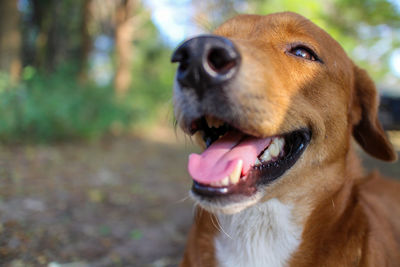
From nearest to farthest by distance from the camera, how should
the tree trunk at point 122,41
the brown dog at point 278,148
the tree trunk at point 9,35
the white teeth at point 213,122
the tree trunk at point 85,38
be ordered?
the brown dog at point 278,148
the white teeth at point 213,122
the tree trunk at point 9,35
the tree trunk at point 85,38
the tree trunk at point 122,41

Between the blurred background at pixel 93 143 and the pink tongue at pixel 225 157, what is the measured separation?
43cm

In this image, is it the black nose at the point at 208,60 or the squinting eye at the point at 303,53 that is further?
the squinting eye at the point at 303,53

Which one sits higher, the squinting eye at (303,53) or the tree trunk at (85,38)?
the squinting eye at (303,53)

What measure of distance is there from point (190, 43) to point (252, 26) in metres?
0.89

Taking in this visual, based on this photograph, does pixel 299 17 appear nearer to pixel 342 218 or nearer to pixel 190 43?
pixel 190 43

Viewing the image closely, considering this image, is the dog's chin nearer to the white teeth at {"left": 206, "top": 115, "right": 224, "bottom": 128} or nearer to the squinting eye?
the white teeth at {"left": 206, "top": 115, "right": 224, "bottom": 128}

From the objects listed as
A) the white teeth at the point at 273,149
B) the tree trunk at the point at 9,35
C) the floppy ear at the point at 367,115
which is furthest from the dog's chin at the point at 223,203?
the tree trunk at the point at 9,35

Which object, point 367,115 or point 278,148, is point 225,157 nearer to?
point 278,148

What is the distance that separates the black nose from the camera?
5.01ft

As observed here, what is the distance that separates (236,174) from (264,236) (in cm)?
66

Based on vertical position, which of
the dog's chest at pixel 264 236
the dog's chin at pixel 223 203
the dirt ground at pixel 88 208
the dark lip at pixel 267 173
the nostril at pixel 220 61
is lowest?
the dirt ground at pixel 88 208

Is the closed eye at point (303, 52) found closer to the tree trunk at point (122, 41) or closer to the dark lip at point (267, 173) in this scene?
the dark lip at point (267, 173)

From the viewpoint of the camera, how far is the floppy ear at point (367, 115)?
2.51 meters

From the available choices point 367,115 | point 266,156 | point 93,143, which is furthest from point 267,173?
point 93,143
